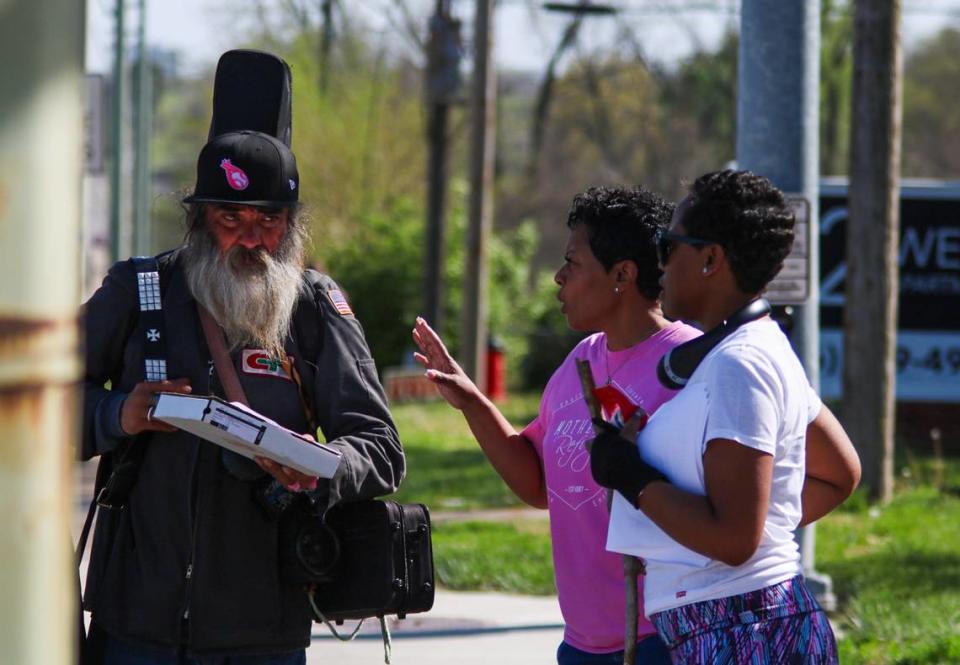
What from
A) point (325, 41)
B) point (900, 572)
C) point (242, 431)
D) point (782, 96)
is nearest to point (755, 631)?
point (242, 431)

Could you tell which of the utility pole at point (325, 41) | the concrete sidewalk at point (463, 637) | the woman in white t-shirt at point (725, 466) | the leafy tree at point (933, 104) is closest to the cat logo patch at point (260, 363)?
the woman in white t-shirt at point (725, 466)

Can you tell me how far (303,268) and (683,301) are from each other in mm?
1055

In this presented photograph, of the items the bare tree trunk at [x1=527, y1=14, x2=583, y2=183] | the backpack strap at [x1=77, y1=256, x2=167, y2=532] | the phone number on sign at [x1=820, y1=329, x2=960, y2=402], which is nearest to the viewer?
the backpack strap at [x1=77, y1=256, x2=167, y2=532]

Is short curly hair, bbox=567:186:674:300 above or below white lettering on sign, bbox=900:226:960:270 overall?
below

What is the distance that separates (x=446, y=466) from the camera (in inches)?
607

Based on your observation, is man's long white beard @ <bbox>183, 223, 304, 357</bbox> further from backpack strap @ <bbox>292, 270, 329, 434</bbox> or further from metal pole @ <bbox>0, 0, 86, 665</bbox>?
metal pole @ <bbox>0, 0, 86, 665</bbox>

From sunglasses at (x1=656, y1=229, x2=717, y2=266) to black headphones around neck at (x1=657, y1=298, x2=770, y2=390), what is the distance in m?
0.15

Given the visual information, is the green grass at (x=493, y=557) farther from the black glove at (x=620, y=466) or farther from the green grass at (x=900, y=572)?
the black glove at (x=620, y=466)

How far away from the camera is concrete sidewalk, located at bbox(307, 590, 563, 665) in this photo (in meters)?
7.39

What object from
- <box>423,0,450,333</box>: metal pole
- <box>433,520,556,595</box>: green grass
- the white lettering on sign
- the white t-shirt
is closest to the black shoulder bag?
the white t-shirt

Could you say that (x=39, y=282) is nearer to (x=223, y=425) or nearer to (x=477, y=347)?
(x=223, y=425)

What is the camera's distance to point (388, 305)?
95.3ft

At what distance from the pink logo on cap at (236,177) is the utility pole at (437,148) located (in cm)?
1913

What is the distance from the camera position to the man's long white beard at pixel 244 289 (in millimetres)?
3598
